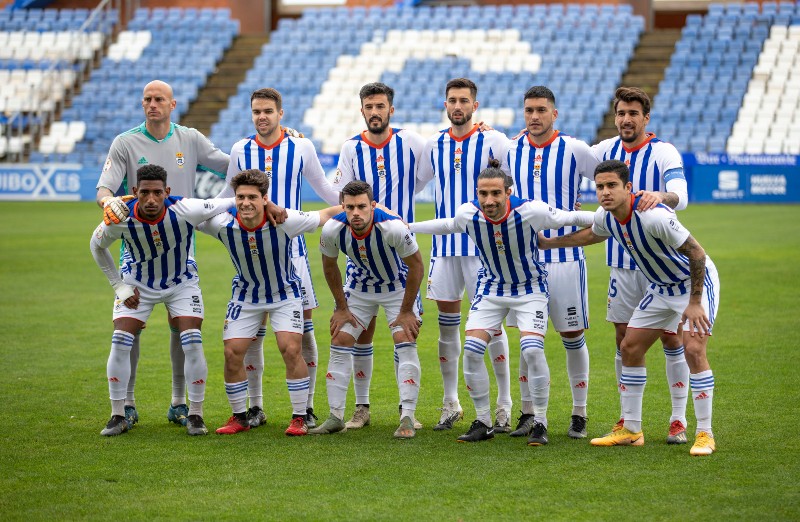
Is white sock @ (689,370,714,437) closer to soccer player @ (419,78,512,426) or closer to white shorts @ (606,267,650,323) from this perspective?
white shorts @ (606,267,650,323)

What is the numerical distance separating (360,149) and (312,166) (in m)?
0.39

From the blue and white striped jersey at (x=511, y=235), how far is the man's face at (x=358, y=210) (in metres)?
0.35

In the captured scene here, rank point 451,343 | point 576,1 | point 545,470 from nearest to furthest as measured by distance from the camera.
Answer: point 545,470
point 451,343
point 576,1

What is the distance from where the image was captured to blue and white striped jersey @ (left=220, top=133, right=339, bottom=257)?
7.16 m

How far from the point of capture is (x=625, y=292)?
6590 mm

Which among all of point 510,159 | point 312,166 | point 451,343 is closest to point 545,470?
point 451,343

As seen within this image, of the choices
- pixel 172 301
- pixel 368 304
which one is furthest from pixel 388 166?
pixel 172 301

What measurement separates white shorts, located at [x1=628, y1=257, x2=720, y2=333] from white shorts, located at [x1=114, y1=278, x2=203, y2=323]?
2.68m

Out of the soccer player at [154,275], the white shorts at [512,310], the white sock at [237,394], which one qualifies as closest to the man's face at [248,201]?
the soccer player at [154,275]

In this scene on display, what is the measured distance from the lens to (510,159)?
686cm

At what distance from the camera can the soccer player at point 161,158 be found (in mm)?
7000

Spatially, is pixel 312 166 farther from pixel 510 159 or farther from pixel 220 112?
pixel 220 112

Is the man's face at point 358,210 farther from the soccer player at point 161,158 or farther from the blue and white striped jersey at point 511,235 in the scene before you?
the soccer player at point 161,158

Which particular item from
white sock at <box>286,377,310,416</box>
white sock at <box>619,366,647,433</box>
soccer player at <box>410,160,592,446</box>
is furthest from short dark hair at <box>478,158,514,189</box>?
white sock at <box>286,377,310,416</box>
